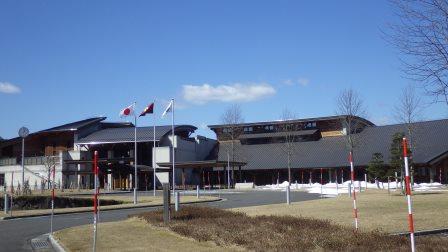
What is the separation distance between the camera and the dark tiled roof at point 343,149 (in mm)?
59594

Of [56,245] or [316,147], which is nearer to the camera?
[56,245]

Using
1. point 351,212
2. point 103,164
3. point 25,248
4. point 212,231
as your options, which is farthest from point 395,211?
point 103,164

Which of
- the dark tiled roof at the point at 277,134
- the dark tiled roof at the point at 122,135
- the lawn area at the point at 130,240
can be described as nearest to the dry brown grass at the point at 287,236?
the lawn area at the point at 130,240

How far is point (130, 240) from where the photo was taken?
1407 centimetres

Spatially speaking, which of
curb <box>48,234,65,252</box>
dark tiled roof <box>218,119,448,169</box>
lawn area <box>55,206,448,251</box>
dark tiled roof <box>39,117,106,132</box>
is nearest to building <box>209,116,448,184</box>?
dark tiled roof <box>218,119,448,169</box>

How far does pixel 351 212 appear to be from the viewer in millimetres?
20562

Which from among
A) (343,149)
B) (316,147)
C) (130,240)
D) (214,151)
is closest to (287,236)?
(130,240)

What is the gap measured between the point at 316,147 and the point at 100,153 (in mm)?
30354

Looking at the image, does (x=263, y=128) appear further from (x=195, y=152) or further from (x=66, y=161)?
(x=66, y=161)

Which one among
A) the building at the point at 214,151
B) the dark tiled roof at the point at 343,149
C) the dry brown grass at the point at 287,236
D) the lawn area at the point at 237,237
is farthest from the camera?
the building at the point at 214,151

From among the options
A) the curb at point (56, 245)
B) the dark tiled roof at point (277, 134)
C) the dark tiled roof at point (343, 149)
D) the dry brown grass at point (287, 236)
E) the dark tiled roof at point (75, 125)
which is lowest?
the curb at point (56, 245)

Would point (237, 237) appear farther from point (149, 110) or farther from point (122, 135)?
point (122, 135)

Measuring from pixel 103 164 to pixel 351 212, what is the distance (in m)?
49.4

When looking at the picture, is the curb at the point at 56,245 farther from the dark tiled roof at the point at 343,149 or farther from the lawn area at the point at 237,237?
the dark tiled roof at the point at 343,149
